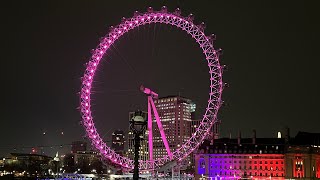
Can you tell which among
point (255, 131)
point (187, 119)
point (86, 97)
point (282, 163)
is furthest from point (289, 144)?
point (86, 97)

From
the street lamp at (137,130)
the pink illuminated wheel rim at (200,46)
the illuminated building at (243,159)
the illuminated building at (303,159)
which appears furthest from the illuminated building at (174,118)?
the street lamp at (137,130)

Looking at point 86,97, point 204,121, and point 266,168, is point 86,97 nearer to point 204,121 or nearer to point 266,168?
point 204,121

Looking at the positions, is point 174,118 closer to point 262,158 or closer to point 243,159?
point 243,159

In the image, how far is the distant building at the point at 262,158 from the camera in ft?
295

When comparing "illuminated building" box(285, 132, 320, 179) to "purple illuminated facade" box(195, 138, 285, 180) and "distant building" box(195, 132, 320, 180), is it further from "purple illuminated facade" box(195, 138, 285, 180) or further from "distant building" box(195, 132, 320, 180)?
"purple illuminated facade" box(195, 138, 285, 180)

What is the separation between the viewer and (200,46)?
148 ft

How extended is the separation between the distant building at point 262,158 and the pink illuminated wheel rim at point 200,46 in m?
48.5

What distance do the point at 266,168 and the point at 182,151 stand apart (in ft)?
170

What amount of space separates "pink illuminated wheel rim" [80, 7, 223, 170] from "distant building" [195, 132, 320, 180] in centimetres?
4853

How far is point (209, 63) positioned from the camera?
4512 centimetres

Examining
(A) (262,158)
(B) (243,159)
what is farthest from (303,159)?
(B) (243,159)

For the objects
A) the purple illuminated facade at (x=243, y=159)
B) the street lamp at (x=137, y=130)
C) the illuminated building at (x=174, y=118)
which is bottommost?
the purple illuminated facade at (x=243, y=159)

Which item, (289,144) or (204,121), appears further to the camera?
(289,144)

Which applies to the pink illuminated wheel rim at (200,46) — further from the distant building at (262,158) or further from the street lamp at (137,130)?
the distant building at (262,158)
